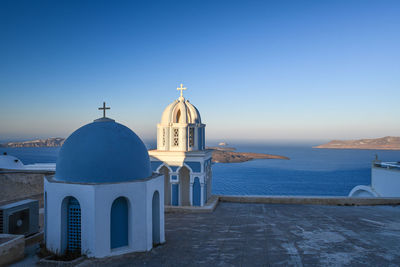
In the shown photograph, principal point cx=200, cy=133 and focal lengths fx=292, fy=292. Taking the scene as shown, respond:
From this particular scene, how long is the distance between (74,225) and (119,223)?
1.05 m

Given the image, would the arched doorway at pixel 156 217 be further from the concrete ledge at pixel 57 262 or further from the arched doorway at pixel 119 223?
the concrete ledge at pixel 57 262

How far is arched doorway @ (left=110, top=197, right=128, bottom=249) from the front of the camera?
6773mm

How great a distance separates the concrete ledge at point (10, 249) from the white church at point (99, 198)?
0.59 meters

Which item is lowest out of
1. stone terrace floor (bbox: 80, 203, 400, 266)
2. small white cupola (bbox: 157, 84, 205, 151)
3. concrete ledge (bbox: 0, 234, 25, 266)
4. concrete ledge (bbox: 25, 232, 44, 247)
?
stone terrace floor (bbox: 80, 203, 400, 266)

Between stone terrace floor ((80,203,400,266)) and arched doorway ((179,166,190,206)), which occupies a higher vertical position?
arched doorway ((179,166,190,206))

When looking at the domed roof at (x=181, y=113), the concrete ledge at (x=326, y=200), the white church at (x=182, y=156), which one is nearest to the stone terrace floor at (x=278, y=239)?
the concrete ledge at (x=326, y=200)

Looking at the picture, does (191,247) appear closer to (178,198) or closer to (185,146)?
(178,198)

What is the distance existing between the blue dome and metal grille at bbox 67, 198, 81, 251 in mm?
602

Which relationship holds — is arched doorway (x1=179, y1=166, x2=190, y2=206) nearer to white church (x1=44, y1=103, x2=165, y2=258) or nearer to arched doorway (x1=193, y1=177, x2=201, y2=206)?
arched doorway (x1=193, y1=177, x2=201, y2=206)

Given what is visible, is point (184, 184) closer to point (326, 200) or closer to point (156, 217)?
point (156, 217)

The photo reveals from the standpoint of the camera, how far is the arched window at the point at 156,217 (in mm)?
7668

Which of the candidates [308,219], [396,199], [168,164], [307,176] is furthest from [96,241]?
[307,176]

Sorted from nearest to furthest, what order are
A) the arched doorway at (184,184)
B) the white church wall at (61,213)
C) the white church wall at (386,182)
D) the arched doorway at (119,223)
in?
the white church wall at (61,213), the arched doorway at (119,223), the arched doorway at (184,184), the white church wall at (386,182)


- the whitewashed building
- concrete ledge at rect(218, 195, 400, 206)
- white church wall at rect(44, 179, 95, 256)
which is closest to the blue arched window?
white church wall at rect(44, 179, 95, 256)
